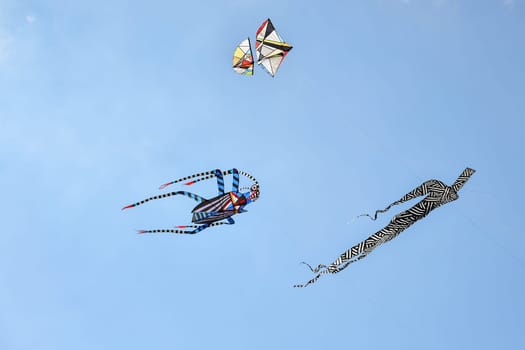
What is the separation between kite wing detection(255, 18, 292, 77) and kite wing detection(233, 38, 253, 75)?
3.38 ft

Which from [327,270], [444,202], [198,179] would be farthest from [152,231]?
[444,202]

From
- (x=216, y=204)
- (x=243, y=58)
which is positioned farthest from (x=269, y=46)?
(x=216, y=204)

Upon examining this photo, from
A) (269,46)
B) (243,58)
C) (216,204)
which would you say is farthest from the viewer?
(243,58)

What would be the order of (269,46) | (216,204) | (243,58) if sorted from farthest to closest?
Answer: (243,58) < (269,46) < (216,204)

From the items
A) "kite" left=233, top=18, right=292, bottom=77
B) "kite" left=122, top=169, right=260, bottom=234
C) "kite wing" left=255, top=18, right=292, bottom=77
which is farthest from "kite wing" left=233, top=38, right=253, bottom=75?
"kite" left=122, top=169, right=260, bottom=234

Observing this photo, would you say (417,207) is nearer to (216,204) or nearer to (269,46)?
(216,204)

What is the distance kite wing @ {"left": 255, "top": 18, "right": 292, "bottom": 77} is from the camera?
40.3m

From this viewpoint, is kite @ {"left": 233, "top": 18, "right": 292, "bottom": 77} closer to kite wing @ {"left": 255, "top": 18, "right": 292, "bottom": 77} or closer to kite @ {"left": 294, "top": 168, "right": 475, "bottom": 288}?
kite wing @ {"left": 255, "top": 18, "right": 292, "bottom": 77}

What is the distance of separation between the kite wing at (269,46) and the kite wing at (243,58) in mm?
1031

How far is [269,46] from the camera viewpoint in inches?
1588

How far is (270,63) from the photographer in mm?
40719

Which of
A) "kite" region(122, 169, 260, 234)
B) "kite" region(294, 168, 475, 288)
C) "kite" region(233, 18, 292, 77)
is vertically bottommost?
"kite" region(294, 168, 475, 288)

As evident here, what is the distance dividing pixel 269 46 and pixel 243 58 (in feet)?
7.61

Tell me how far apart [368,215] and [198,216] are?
30.3 feet
